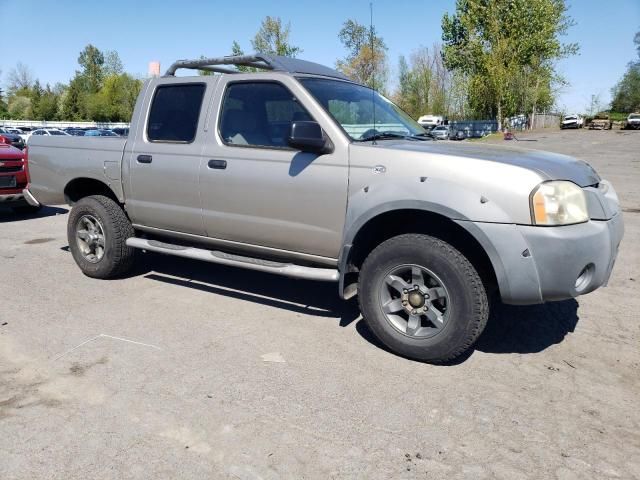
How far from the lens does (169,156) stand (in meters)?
4.72

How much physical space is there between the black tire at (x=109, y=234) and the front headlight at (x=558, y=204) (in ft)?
12.6

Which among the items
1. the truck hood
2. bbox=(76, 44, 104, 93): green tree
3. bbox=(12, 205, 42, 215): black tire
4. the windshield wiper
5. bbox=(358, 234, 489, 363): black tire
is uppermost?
bbox=(76, 44, 104, 93): green tree

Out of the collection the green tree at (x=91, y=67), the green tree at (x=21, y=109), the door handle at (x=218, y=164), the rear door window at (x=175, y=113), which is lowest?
the door handle at (x=218, y=164)

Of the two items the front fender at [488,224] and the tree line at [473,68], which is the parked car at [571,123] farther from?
the front fender at [488,224]

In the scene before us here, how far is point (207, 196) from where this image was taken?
450 centimetres

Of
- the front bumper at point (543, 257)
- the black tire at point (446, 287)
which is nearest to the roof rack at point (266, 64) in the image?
the black tire at point (446, 287)

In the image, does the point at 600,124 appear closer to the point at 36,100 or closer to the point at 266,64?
the point at 266,64

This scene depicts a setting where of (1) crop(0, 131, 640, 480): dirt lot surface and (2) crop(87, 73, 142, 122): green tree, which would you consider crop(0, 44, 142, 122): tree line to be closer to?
(2) crop(87, 73, 142, 122): green tree

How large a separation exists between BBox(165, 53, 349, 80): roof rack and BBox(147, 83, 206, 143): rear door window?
0.88 ft

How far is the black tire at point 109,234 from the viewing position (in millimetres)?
5199

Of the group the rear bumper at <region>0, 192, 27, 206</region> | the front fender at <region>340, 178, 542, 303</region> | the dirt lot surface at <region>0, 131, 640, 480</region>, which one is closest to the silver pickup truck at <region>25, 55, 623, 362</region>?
the front fender at <region>340, 178, 542, 303</region>

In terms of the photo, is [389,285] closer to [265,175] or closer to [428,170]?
[428,170]

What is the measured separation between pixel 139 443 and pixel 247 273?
3132 mm

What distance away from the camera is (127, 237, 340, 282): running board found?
3947 mm
